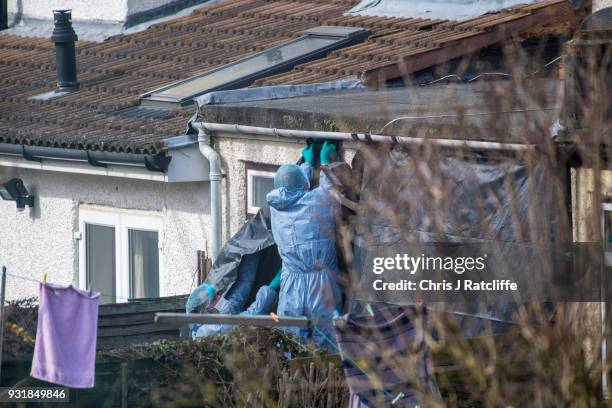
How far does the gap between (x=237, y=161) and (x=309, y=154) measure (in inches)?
47.7

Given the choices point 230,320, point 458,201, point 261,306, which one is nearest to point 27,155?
point 261,306

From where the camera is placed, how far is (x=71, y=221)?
1413 cm

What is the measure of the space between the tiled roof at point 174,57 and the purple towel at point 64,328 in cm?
241

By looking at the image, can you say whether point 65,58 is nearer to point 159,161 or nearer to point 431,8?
point 159,161

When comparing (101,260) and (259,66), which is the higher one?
(259,66)

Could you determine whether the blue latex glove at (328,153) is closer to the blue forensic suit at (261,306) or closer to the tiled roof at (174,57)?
the blue forensic suit at (261,306)

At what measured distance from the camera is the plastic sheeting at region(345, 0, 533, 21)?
14.5 m

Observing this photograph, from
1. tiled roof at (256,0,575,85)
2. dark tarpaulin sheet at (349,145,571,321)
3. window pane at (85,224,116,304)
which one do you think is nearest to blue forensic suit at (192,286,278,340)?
tiled roof at (256,0,575,85)

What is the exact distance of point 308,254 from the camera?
1060 centimetres

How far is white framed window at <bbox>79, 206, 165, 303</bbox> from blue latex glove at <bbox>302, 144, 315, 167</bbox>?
8.09 ft

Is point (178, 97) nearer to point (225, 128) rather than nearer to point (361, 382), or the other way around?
point (225, 128)

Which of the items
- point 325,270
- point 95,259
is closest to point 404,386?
point 325,270

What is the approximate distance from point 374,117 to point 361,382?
310 centimetres

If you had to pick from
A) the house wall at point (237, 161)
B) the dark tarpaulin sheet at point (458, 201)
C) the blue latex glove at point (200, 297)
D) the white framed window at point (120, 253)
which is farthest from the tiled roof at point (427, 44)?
the dark tarpaulin sheet at point (458, 201)
